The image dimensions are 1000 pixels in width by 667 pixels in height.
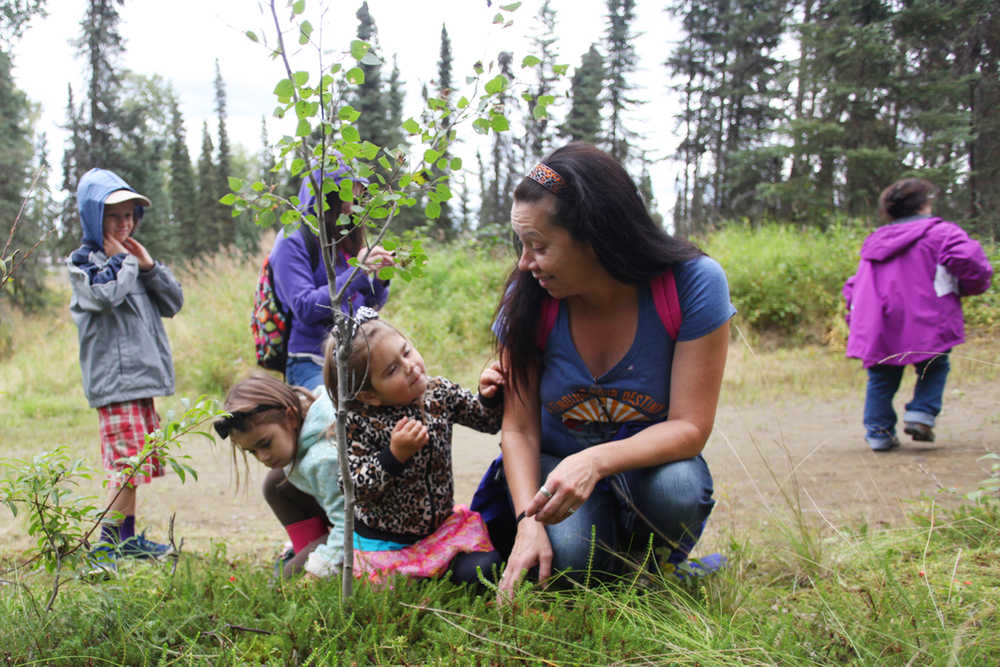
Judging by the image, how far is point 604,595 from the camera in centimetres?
190

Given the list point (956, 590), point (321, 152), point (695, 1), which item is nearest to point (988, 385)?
point (956, 590)

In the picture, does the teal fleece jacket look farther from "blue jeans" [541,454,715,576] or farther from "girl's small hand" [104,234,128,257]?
"girl's small hand" [104,234,128,257]

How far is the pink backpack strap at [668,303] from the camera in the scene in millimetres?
2137

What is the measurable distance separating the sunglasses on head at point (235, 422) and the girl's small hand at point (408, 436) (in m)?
0.69

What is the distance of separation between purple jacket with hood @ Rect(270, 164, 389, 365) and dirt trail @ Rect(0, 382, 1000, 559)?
931mm

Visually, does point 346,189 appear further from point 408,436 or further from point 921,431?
point 921,431

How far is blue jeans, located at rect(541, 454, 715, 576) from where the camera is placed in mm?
2066

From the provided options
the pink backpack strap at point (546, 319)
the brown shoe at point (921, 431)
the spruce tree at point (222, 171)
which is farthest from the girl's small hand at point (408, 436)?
the spruce tree at point (222, 171)

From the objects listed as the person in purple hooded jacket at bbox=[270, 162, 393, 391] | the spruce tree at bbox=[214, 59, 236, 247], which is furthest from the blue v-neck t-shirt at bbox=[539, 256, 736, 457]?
the spruce tree at bbox=[214, 59, 236, 247]

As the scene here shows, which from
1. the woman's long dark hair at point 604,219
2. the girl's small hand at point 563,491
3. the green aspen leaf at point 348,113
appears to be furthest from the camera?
the woman's long dark hair at point 604,219

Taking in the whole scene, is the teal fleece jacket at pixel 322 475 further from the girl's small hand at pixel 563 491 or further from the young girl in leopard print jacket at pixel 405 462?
the girl's small hand at pixel 563 491

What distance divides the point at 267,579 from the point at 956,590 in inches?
80.3

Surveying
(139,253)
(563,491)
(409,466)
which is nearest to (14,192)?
(139,253)

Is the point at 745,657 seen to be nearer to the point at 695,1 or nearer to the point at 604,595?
the point at 604,595
